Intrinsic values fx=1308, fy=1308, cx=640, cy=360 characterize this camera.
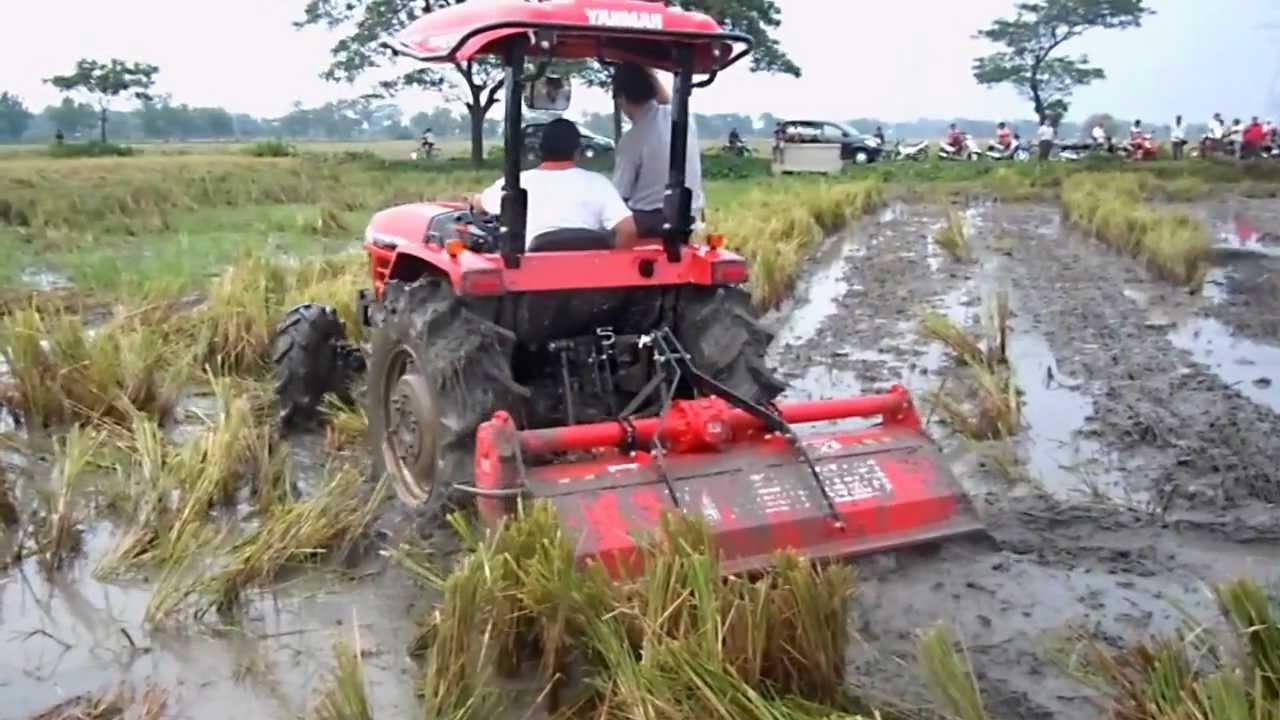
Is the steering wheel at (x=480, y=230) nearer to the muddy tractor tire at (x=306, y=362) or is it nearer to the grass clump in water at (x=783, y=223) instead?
the muddy tractor tire at (x=306, y=362)

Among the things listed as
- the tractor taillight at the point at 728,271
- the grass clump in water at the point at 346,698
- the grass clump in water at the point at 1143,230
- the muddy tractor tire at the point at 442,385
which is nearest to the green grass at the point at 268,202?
the grass clump in water at the point at 1143,230

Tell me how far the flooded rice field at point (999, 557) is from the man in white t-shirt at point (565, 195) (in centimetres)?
136

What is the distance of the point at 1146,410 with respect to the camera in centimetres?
700

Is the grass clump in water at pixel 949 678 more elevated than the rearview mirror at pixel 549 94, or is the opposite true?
the rearview mirror at pixel 549 94

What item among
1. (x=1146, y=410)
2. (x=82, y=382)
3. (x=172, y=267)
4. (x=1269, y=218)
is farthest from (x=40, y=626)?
(x=1269, y=218)

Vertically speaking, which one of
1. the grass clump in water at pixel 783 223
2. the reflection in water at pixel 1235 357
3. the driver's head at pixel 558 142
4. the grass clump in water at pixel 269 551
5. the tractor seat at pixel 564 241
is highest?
the driver's head at pixel 558 142

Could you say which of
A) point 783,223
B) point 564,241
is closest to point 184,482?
point 564,241

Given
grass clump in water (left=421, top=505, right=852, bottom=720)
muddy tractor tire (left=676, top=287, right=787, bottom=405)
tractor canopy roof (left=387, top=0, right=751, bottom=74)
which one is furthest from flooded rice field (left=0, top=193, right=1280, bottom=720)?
tractor canopy roof (left=387, top=0, right=751, bottom=74)

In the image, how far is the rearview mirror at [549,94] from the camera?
4.82 m

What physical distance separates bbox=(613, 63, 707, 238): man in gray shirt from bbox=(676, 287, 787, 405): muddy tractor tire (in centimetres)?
34

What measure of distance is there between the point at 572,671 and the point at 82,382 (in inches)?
155

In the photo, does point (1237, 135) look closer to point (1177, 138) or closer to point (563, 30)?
point (1177, 138)

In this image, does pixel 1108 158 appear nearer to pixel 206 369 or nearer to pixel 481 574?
pixel 206 369

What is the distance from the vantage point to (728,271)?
5.02 metres
